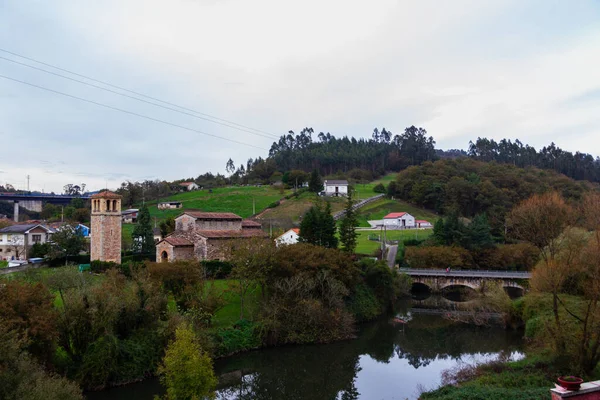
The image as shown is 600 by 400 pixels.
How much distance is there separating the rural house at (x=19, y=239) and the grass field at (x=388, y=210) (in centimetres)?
4847

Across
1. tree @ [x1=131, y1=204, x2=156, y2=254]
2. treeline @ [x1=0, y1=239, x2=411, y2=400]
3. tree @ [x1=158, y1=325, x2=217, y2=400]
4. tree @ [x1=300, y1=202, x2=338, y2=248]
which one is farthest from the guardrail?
tree @ [x1=158, y1=325, x2=217, y2=400]

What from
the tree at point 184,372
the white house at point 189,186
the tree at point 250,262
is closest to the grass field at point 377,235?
the tree at point 250,262

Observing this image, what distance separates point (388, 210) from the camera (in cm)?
8862

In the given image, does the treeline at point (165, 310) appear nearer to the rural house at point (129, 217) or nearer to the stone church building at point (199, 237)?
the stone church building at point (199, 237)

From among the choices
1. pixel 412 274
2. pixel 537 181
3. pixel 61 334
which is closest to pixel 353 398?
pixel 61 334

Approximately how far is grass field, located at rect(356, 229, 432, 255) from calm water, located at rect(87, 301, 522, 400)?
68.2 feet

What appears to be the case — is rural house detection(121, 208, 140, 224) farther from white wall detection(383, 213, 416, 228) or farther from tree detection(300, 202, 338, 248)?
white wall detection(383, 213, 416, 228)

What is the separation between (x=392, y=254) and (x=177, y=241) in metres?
26.9

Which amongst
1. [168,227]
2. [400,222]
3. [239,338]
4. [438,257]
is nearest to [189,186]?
[400,222]

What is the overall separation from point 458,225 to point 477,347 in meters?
27.4

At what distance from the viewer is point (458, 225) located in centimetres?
5581

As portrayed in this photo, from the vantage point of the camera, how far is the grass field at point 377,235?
5684 centimetres

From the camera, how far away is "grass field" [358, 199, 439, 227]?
84.1m

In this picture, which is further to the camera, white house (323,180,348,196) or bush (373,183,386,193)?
bush (373,183,386,193)
